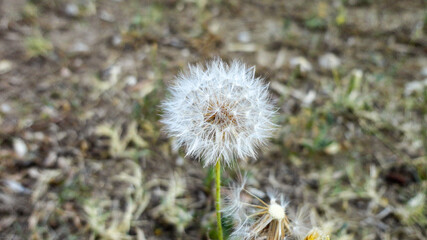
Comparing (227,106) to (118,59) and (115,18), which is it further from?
(115,18)

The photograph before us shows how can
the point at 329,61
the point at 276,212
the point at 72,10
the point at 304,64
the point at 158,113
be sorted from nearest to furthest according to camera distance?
the point at 276,212
the point at 158,113
the point at 304,64
the point at 329,61
the point at 72,10

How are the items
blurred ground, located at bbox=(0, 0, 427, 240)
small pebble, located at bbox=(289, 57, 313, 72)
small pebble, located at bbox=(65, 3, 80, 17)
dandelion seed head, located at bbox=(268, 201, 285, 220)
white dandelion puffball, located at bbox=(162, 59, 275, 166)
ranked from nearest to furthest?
dandelion seed head, located at bbox=(268, 201, 285, 220), white dandelion puffball, located at bbox=(162, 59, 275, 166), blurred ground, located at bbox=(0, 0, 427, 240), small pebble, located at bbox=(289, 57, 313, 72), small pebble, located at bbox=(65, 3, 80, 17)

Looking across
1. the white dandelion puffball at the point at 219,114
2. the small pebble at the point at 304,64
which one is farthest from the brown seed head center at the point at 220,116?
the small pebble at the point at 304,64

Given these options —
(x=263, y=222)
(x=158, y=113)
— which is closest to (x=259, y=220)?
(x=263, y=222)

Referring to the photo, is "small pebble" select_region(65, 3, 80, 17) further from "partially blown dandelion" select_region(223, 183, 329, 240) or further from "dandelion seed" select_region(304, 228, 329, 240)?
"dandelion seed" select_region(304, 228, 329, 240)

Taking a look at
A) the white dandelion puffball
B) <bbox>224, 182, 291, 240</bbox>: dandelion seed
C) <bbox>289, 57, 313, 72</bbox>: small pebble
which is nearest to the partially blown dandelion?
<bbox>224, 182, 291, 240</bbox>: dandelion seed

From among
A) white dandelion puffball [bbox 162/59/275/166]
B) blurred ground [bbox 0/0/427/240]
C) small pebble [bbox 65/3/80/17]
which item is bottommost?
blurred ground [bbox 0/0/427/240]

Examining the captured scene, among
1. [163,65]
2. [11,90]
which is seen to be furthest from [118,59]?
[11,90]

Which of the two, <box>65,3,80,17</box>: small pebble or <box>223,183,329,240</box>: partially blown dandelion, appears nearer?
<box>223,183,329,240</box>: partially blown dandelion

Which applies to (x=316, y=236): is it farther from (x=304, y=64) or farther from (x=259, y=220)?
(x=304, y=64)
